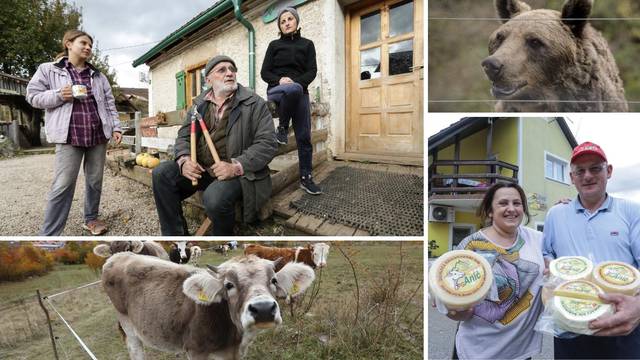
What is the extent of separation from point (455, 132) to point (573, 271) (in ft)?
2.46

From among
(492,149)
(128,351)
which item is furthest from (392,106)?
(128,351)

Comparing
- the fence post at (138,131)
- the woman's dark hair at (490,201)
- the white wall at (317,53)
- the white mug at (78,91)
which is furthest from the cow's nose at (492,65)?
the fence post at (138,131)

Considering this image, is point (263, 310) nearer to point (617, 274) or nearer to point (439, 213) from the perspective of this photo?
point (439, 213)

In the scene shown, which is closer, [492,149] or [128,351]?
[492,149]

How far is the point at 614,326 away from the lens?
4.68 feet

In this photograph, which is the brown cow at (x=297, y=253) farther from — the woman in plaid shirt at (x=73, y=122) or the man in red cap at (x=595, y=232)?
the man in red cap at (x=595, y=232)

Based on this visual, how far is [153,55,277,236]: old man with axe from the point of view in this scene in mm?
1585

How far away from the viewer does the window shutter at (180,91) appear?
1.94 m

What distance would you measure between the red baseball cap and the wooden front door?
0.64m

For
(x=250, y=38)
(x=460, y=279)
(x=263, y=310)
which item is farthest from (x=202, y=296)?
(x=250, y=38)

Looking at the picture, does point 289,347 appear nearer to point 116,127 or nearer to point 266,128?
Answer: point 266,128

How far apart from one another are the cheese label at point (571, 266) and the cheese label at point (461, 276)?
0.31 m

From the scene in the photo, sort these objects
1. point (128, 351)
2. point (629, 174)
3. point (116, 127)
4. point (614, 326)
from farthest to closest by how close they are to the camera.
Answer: point (128, 351) → point (116, 127) → point (629, 174) → point (614, 326)

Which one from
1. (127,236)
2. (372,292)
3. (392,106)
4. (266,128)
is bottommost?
(372,292)
